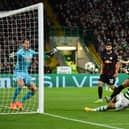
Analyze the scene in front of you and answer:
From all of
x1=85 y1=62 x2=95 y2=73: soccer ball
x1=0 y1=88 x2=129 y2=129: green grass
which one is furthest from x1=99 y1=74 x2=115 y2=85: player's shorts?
x1=85 y1=62 x2=95 y2=73: soccer ball

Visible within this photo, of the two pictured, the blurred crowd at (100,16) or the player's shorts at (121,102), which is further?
the blurred crowd at (100,16)

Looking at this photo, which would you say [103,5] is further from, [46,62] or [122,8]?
[46,62]

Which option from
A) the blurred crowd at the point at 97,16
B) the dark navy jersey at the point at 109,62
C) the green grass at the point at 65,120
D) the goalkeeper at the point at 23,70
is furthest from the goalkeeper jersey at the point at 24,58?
the blurred crowd at the point at 97,16

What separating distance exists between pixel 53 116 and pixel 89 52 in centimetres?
2126

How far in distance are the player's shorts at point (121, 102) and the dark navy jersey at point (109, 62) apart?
3934 mm

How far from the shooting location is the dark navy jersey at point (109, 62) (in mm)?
17138

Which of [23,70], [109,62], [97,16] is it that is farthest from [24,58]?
[97,16]

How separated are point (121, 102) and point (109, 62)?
446 cm

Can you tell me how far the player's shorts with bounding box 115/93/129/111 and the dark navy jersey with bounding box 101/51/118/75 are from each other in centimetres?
393

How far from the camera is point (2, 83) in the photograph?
875 inches

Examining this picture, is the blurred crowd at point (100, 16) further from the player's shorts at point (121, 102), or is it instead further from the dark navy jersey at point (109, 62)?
the player's shorts at point (121, 102)

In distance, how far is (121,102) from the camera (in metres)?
13.0

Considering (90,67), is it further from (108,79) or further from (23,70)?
(23,70)

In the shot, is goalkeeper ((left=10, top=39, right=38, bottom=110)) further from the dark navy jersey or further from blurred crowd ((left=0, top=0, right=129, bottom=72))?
Result: blurred crowd ((left=0, top=0, right=129, bottom=72))
